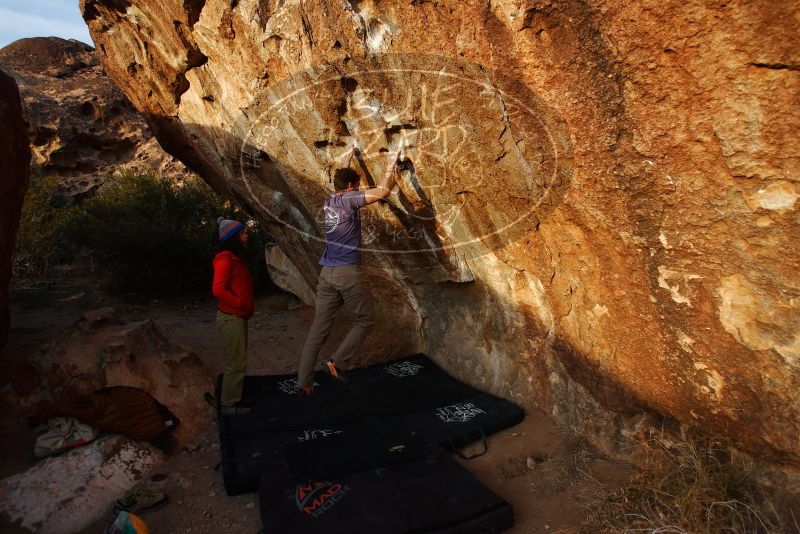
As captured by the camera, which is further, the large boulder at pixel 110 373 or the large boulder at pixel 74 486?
the large boulder at pixel 110 373

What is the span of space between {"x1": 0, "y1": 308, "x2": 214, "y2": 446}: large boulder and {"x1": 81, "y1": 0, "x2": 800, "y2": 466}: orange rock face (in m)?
1.64

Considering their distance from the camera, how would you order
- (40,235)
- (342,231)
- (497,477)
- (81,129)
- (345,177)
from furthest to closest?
1. (81,129)
2. (40,235)
3. (345,177)
4. (342,231)
5. (497,477)

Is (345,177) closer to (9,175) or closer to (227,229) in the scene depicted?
(227,229)

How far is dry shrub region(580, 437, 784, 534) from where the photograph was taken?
2121 mm

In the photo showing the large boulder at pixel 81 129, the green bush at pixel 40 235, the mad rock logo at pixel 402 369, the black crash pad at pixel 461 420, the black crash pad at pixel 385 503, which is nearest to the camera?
the black crash pad at pixel 385 503

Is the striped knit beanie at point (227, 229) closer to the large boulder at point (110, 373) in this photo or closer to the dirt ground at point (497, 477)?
the large boulder at point (110, 373)

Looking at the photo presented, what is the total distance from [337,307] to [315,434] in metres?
0.99

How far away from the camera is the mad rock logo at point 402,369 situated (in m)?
4.22

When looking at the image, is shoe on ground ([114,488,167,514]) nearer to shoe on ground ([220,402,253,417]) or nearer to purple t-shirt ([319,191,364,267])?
shoe on ground ([220,402,253,417])

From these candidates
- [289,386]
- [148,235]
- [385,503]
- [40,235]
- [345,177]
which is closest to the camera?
[385,503]

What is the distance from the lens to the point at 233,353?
11.8ft

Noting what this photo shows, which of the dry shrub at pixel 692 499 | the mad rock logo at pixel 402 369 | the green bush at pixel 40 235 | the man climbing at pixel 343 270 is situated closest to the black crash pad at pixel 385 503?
the dry shrub at pixel 692 499

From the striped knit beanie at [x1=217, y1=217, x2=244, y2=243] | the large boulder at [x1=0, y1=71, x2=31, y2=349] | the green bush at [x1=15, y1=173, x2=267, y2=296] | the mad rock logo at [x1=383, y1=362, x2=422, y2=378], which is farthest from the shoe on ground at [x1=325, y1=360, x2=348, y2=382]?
the green bush at [x1=15, y1=173, x2=267, y2=296]

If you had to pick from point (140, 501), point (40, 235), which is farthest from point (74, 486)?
point (40, 235)
